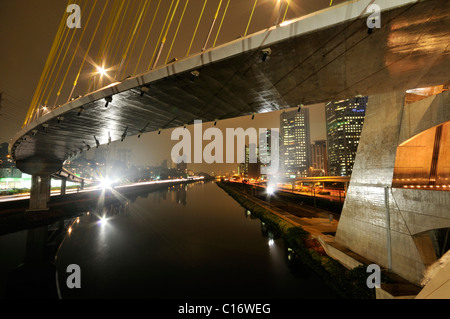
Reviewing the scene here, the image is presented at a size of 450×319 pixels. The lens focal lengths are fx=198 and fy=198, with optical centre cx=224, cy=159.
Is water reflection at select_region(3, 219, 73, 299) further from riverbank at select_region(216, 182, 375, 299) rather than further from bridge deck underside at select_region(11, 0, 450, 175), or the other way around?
riverbank at select_region(216, 182, 375, 299)

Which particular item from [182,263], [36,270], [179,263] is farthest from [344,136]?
[36,270]

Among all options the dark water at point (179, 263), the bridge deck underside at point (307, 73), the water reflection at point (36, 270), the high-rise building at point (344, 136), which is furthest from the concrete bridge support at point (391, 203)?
the high-rise building at point (344, 136)

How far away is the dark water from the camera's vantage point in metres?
13.1

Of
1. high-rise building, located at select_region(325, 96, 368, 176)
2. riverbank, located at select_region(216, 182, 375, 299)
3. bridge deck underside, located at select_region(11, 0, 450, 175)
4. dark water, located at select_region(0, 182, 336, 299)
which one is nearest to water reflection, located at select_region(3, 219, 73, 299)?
dark water, located at select_region(0, 182, 336, 299)

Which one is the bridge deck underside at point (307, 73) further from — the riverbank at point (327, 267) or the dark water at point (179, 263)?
the dark water at point (179, 263)

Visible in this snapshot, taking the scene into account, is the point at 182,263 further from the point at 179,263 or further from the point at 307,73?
the point at 307,73

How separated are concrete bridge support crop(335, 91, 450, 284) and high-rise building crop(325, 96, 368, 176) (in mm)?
137516

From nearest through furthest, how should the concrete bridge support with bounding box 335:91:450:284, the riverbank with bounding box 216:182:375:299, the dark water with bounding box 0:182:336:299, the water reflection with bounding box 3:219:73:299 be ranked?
the concrete bridge support with bounding box 335:91:450:284 → the riverbank with bounding box 216:182:375:299 → the water reflection with bounding box 3:219:73:299 → the dark water with bounding box 0:182:336:299

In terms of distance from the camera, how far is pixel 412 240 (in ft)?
30.2

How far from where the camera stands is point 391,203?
1038 centimetres

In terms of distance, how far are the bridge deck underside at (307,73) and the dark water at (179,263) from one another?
1163 cm

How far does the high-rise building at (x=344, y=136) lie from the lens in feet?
440
